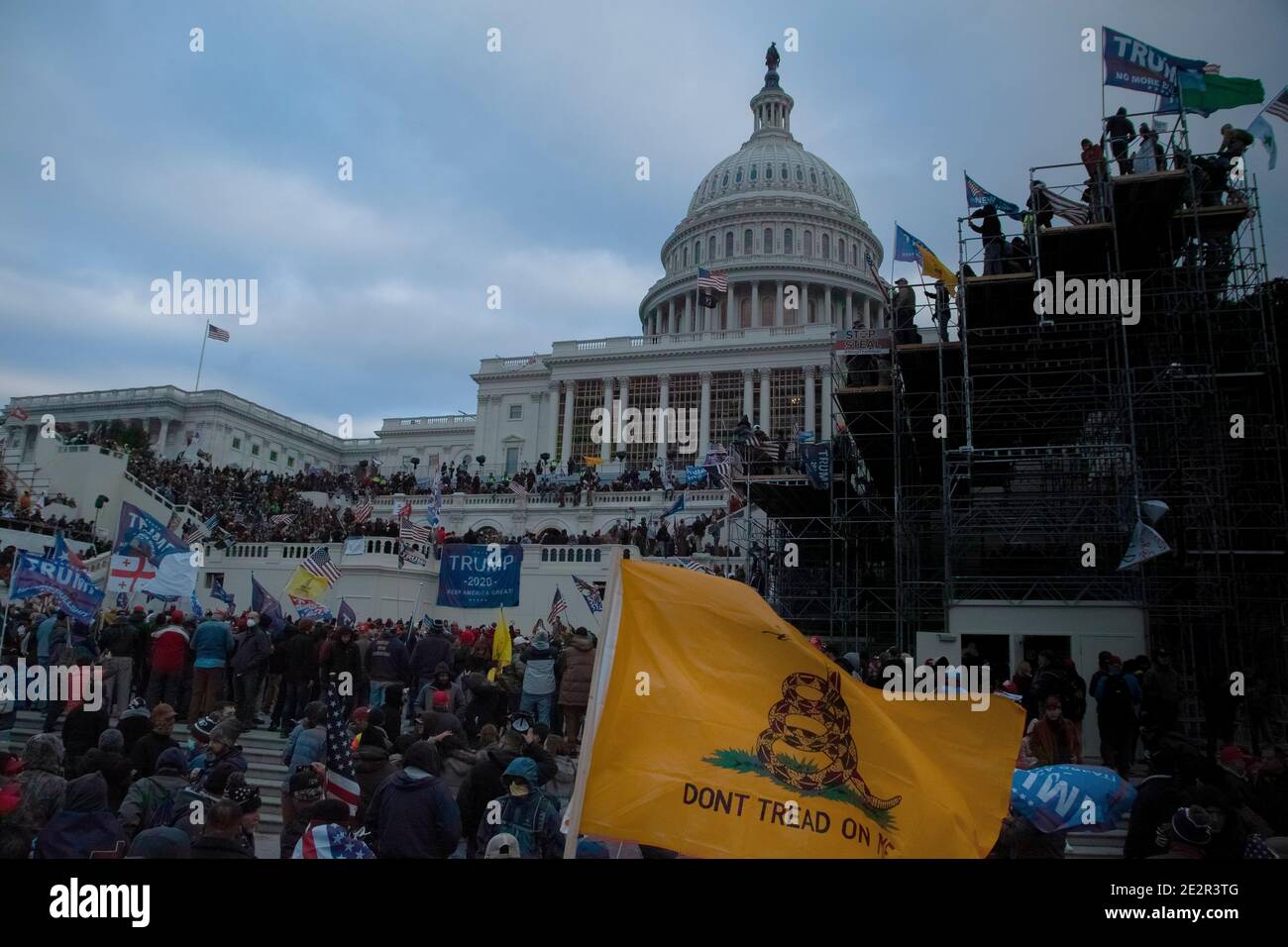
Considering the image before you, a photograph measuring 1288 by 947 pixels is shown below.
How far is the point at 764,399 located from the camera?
62344mm

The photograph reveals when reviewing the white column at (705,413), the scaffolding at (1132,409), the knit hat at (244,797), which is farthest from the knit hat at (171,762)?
the white column at (705,413)

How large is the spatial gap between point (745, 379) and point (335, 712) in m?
57.1

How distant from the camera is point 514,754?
8055 millimetres

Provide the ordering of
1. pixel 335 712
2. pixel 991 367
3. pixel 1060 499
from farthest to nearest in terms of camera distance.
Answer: pixel 991 367, pixel 1060 499, pixel 335 712

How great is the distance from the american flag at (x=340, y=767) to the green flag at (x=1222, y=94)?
19.7m

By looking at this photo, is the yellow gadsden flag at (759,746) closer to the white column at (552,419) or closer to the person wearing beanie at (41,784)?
the person wearing beanie at (41,784)

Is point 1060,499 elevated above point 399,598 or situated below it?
above

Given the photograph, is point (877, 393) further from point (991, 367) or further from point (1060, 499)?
point (1060, 499)

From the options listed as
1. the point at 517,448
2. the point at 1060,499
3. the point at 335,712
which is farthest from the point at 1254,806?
the point at 517,448

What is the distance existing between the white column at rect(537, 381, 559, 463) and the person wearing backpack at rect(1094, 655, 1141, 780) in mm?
53733

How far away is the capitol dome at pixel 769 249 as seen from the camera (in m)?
80.8

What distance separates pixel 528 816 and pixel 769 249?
270 ft

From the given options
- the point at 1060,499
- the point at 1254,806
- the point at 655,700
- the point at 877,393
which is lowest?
the point at 1254,806

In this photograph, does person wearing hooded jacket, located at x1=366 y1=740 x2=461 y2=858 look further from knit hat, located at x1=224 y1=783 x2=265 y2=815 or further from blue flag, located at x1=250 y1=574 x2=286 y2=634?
blue flag, located at x1=250 y1=574 x2=286 y2=634
